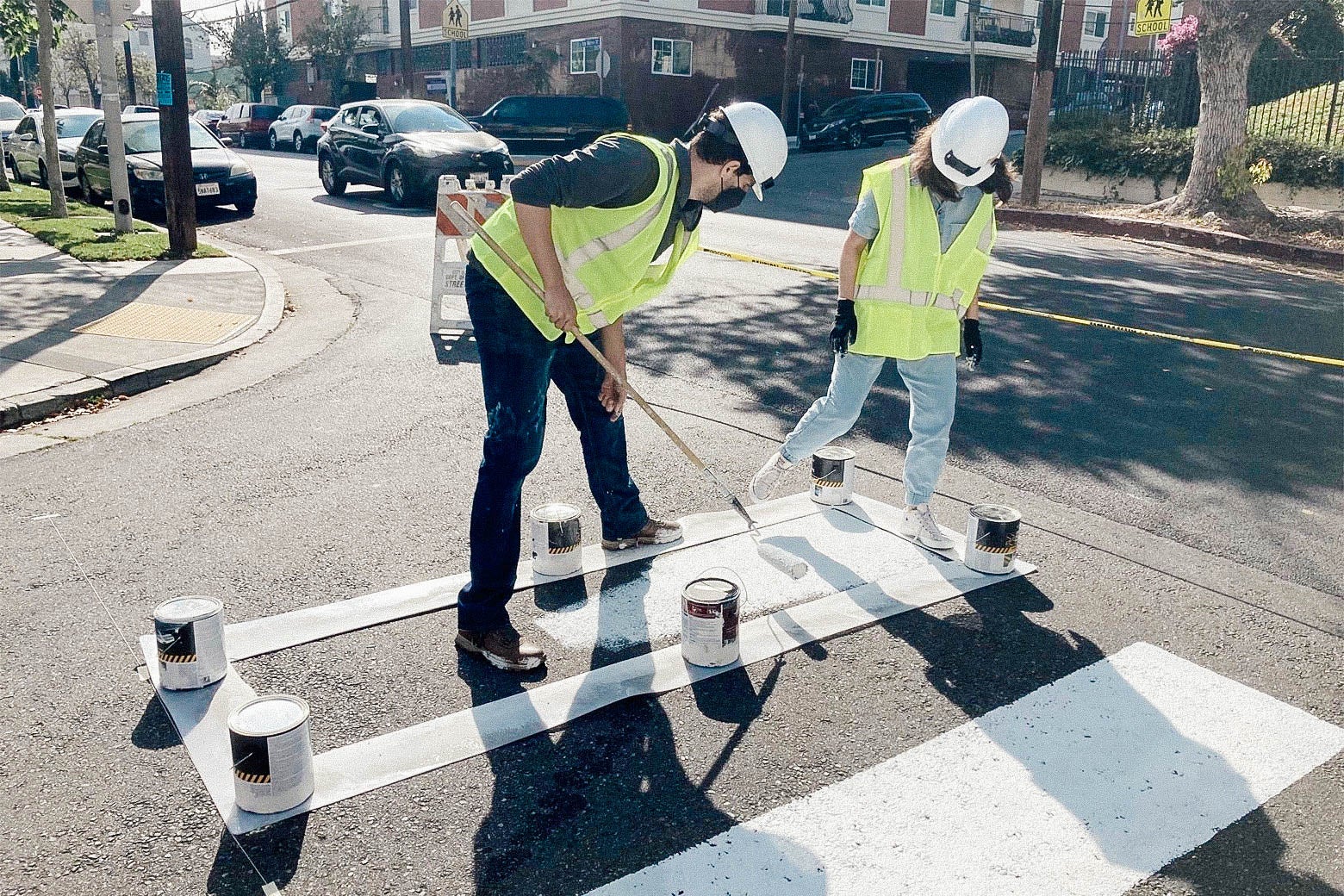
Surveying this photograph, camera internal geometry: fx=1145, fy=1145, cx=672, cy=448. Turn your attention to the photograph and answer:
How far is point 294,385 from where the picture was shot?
7.34 m

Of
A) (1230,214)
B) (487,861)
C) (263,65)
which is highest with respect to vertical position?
(263,65)

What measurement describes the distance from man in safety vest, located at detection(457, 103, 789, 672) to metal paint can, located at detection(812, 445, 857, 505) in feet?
5.41

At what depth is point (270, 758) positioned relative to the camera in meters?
2.86

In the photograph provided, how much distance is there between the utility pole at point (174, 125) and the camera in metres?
11.2

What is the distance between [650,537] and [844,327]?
1.17 metres

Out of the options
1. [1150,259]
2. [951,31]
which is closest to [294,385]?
[1150,259]

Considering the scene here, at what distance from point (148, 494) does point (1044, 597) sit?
396cm

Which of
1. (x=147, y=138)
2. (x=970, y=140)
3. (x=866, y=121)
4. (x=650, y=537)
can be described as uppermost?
(x=866, y=121)

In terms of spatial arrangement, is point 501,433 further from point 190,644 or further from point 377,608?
point 190,644

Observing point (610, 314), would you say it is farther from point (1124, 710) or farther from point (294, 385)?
point (294, 385)

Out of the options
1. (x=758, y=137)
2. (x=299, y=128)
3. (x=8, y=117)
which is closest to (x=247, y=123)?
(x=299, y=128)

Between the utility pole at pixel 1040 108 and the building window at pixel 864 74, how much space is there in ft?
86.3

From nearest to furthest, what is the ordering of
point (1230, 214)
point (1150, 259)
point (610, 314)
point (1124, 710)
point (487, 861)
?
point (487, 861) → point (1124, 710) → point (610, 314) → point (1150, 259) → point (1230, 214)

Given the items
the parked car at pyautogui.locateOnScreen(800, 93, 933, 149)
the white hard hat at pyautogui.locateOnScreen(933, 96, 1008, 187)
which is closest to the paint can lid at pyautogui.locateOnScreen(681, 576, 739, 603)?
the white hard hat at pyautogui.locateOnScreen(933, 96, 1008, 187)
